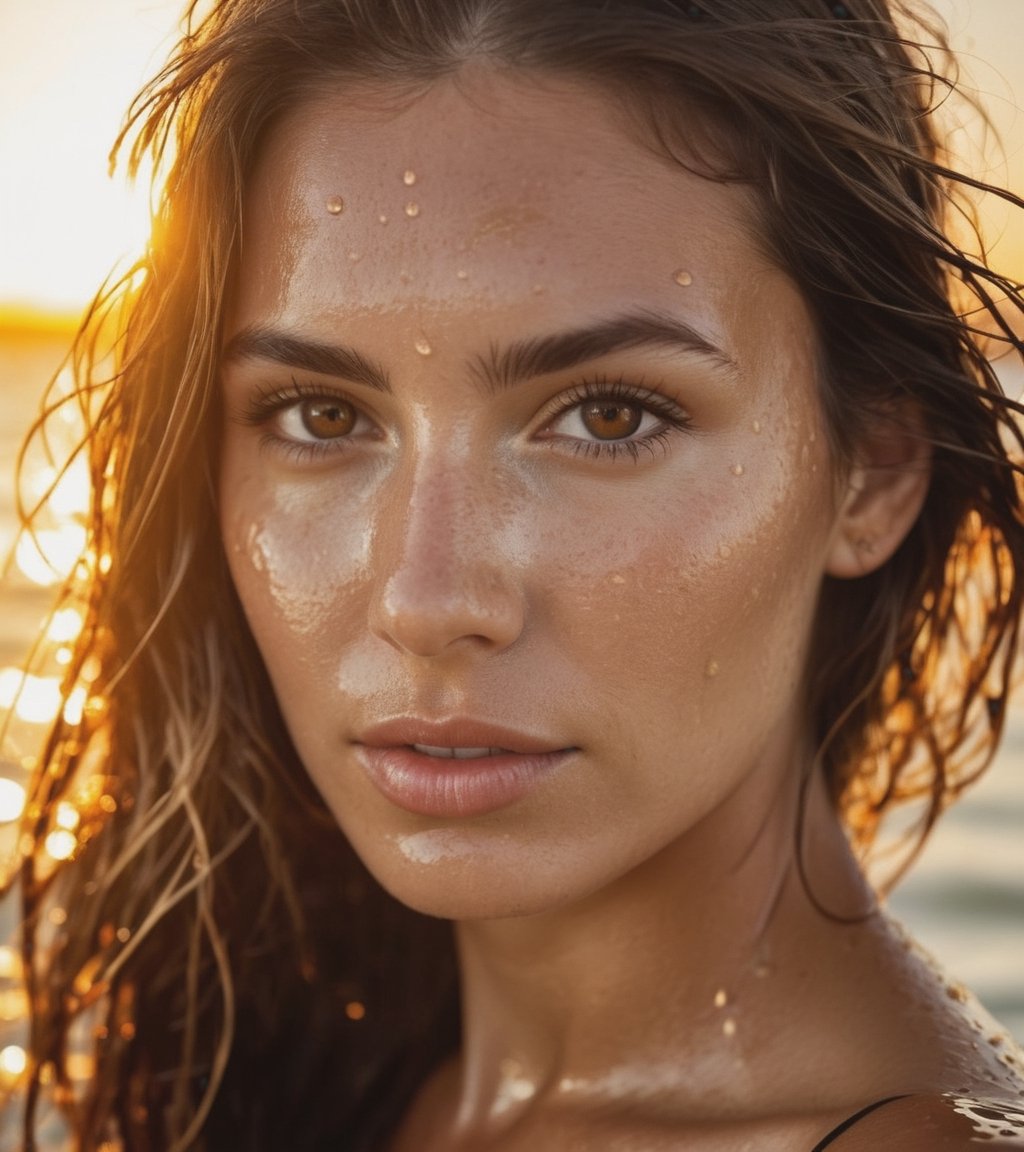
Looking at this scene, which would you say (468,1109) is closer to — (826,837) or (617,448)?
(826,837)

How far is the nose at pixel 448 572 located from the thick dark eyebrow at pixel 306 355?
129mm

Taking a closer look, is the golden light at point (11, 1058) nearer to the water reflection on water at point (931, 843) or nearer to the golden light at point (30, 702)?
the water reflection on water at point (931, 843)

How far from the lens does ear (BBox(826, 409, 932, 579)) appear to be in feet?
6.67

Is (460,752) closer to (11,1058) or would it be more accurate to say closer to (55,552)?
(55,552)

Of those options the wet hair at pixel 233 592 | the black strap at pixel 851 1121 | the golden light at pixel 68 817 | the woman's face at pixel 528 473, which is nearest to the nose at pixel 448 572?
the woman's face at pixel 528 473

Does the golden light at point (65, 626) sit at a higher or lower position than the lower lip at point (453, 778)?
higher

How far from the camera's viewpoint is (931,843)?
18.0ft

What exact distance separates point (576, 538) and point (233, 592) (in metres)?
0.69

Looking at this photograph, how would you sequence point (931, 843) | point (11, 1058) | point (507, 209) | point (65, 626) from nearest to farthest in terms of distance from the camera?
point (507, 209), point (65, 626), point (11, 1058), point (931, 843)

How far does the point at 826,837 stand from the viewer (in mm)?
2188

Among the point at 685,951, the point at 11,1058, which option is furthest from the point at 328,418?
the point at 11,1058

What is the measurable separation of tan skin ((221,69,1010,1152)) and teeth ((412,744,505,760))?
6 cm

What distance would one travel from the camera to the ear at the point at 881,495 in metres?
2.03

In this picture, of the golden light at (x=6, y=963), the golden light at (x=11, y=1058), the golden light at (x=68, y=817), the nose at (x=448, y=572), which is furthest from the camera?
the golden light at (x=6, y=963)
